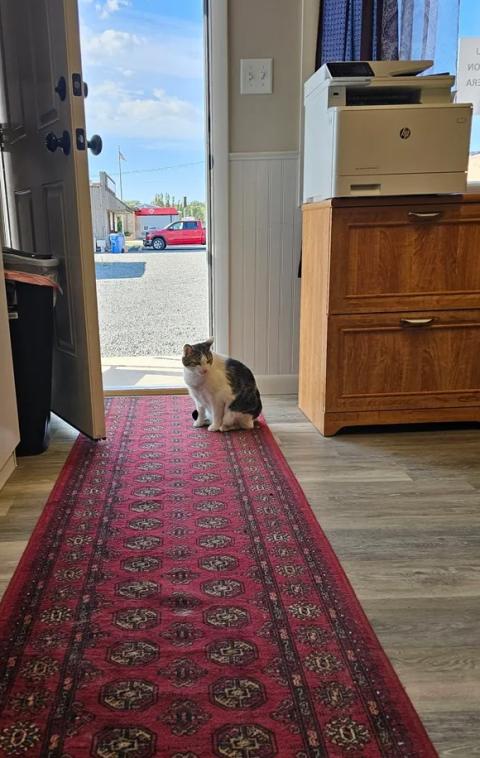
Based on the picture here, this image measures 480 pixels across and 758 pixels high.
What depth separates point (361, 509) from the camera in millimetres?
1510

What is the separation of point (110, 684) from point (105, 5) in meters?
2.90

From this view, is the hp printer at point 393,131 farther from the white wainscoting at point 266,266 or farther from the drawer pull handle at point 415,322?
the white wainscoting at point 266,266

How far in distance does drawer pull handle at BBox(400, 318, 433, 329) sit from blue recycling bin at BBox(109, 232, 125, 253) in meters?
2.03

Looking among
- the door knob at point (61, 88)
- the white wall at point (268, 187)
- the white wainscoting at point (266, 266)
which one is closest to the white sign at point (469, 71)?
the white wall at point (268, 187)

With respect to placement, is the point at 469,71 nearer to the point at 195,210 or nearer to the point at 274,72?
the point at 274,72

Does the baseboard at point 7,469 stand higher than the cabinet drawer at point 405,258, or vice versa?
the cabinet drawer at point 405,258

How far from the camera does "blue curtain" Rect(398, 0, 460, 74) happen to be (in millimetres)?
2248

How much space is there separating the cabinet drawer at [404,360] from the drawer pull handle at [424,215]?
12.7 inches

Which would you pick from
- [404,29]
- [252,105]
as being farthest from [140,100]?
[404,29]

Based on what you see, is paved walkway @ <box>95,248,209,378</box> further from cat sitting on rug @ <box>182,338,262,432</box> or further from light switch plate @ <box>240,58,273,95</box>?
cat sitting on rug @ <box>182,338,262,432</box>

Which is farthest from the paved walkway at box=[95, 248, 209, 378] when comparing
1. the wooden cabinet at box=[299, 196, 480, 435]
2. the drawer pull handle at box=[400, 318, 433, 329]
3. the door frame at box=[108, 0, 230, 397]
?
the drawer pull handle at box=[400, 318, 433, 329]

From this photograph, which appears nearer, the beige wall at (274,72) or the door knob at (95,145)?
the door knob at (95,145)

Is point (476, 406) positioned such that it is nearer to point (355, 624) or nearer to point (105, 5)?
point (355, 624)

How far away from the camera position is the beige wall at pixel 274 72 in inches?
90.3
